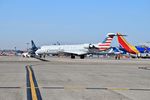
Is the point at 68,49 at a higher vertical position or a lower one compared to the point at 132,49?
lower

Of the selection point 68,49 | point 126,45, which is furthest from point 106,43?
point 126,45

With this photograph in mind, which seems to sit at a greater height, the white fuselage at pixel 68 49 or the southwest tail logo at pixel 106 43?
the southwest tail logo at pixel 106 43

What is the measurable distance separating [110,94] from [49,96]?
2.36 metres

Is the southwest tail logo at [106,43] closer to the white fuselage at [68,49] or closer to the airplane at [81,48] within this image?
the airplane at [81,48]

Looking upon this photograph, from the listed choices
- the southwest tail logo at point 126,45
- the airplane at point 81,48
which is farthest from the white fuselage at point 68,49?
the southwest tail logo at point 126,45

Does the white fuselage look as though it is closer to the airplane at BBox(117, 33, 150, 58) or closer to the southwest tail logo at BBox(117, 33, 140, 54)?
the airplane at BBox(117, 33, 150, 58)

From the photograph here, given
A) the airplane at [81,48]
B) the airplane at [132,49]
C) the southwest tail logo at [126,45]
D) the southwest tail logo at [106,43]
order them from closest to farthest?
the airplane at [81,48], the southwest tail logo at [106,43], the airplane at [132,49], the southwest tail logo at [126,45]

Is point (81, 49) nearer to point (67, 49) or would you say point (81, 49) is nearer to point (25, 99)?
point (67, 49)

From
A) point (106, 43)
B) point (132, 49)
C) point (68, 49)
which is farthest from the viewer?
point (132, 49)

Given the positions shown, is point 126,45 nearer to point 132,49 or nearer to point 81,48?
point 132,49

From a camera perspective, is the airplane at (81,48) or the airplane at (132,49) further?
the airplane at (132,49)

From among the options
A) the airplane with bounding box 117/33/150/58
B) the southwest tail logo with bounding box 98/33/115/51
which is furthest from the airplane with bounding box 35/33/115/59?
the airplane with bounding box 117/33/150/58

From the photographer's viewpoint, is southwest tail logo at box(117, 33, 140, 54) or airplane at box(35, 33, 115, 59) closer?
airplane at box(35, 33, 115, 59)

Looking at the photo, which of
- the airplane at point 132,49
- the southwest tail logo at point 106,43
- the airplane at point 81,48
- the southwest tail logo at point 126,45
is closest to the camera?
the airplane at point 81,48
